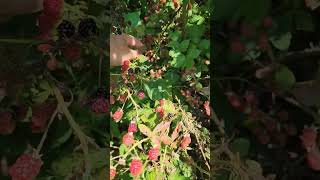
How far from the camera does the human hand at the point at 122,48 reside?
1623mm

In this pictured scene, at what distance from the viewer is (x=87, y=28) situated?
1167mm

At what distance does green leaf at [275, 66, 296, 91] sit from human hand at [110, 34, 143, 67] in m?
0.56

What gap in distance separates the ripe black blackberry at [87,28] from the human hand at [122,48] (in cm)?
43

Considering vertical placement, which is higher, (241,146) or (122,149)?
(241,146)

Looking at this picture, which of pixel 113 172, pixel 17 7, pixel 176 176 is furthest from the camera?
pixel 176 176

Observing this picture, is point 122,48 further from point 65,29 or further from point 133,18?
point 65,29

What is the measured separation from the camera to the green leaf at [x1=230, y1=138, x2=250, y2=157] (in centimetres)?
129

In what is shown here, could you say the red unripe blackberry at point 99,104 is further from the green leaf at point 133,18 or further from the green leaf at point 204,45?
the green leaf at point 204,45

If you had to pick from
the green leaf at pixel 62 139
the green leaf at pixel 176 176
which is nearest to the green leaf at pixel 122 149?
the green leaf at pixel 176 176

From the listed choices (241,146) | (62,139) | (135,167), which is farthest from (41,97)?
(135,167)

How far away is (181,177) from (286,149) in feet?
1.78

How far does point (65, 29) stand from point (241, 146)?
525mm

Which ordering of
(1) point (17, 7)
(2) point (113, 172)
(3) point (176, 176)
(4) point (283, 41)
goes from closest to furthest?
(1) point (17, 7) < (4) point (283, 41) < (2) point (113, 172) < (3) point (176, 176)

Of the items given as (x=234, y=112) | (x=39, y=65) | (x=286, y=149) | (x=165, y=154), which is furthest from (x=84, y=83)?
(x=165, y=154)
